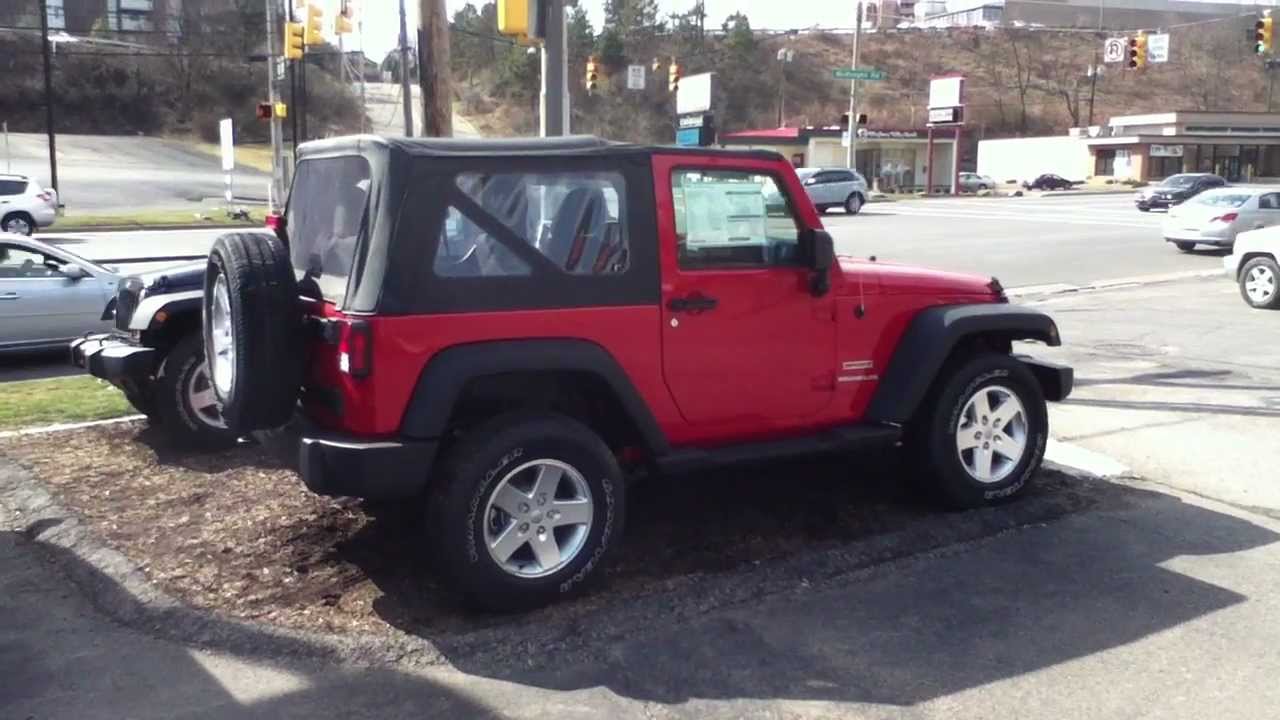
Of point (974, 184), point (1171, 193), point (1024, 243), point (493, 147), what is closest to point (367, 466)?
point (493, 147)

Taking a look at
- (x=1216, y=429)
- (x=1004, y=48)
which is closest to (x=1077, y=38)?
(x=1004, y=48)

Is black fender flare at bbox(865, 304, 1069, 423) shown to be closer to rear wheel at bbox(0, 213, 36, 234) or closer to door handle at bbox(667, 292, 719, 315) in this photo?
door handle at bbox(667, 292, 719, 315)

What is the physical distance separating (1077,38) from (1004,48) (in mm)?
10634

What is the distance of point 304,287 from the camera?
5168 mm

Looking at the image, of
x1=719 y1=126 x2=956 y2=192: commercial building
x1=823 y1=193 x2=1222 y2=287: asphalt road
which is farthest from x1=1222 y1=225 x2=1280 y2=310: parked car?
x1=719 y1=126 x2=956 y2=192: commercial building

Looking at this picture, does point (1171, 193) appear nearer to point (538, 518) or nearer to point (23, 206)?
point (23, 206)

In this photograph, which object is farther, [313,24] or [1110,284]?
[313,24]

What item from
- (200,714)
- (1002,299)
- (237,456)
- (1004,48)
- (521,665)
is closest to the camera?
(200,714)

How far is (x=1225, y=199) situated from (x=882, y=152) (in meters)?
51.1

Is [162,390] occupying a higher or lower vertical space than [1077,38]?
lower

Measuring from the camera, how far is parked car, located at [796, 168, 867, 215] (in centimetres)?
4019

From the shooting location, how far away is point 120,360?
7.33 metres

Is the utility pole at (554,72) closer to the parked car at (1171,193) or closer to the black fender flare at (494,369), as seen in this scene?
the black fender flare at (494,369)

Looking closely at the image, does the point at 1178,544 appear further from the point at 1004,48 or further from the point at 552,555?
the point at 1004,48
